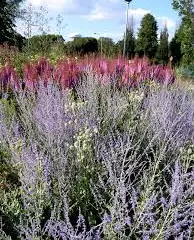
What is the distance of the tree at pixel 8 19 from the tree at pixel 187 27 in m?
9.96

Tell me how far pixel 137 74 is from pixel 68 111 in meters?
2.29

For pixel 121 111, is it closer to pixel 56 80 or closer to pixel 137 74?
pixel 56 80

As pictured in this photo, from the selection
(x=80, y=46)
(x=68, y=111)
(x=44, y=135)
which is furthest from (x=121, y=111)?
(x=80, y=46)

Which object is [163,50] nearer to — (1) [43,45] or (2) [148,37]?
(2) [148,37]

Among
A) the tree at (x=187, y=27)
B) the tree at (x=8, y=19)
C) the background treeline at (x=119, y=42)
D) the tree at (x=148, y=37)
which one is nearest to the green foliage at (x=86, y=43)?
the background treeline at (x=119, y=42)

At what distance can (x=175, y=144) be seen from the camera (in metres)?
3.46

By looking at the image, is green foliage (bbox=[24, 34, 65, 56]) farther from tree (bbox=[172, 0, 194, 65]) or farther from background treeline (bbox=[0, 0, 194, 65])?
tree (bbox=[172, 0, 194, 65])

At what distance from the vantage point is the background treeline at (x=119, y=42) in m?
15.3

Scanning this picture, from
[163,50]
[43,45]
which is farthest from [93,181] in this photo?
[163,50]

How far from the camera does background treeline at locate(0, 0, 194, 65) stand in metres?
15.3

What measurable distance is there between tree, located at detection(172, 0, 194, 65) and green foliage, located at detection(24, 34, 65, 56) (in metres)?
5.28

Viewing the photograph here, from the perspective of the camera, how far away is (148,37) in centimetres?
3756

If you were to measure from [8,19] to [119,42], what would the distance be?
7.78m

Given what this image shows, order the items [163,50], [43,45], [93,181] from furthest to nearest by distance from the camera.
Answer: [163,50] → [43,45] → [93,181]
